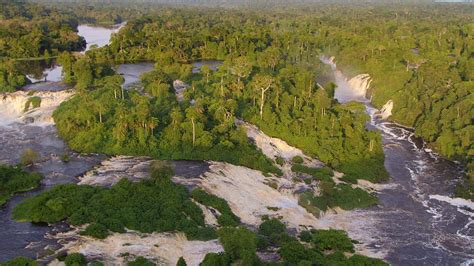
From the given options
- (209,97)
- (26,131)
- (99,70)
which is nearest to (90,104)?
(26,131)

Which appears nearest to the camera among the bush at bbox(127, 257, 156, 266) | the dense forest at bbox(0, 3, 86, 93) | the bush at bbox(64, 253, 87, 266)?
the bush at bbox(64, 253, 87, 266)

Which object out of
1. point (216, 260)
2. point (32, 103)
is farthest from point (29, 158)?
point (216, 260)

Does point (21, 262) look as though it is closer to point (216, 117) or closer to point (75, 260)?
point (75, 260)

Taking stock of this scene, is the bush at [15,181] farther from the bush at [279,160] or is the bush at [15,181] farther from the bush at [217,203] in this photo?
the bush at [279,160]

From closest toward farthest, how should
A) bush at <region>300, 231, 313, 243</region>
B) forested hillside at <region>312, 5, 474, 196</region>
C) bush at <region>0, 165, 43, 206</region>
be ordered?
bush at <region>300, 231, 313, 243</region> < bush at <region>0, 165, 43, 206</region> < forested hillside at <region>312, 5, 474, 196</region>

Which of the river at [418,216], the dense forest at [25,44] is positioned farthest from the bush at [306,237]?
the dense forest at [25,44]

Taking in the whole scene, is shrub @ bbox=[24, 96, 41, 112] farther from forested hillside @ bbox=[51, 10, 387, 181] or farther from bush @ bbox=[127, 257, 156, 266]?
bush @ bbox=[127, 257, 156, 266]

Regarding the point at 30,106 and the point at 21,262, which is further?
the point at 30,106

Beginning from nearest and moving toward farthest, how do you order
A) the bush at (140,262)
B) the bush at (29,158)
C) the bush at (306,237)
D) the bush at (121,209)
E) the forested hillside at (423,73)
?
the bush at (140,262) → the bush at (121,209) → the bush at (306,237) → the bush at (29,158) → the forested hillside at (423,73)

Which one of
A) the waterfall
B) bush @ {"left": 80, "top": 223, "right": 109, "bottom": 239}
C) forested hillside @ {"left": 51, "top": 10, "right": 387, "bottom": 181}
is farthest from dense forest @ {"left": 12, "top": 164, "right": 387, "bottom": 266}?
the waterfall
